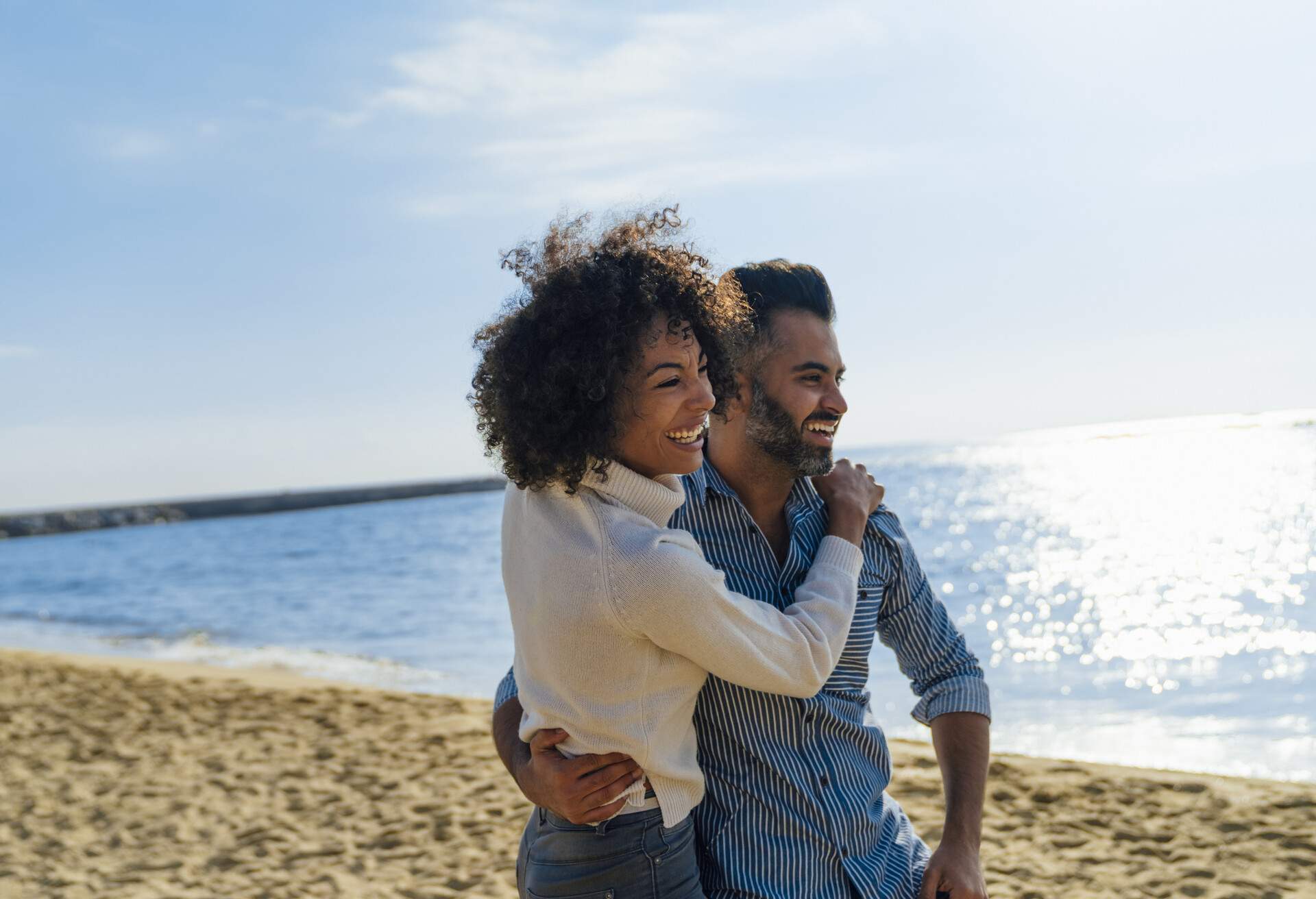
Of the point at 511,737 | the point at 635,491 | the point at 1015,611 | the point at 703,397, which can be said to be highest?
the point at 703,397

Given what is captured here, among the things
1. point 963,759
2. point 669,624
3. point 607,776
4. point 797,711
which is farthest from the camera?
point 963,759

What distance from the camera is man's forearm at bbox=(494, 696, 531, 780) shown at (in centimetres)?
211

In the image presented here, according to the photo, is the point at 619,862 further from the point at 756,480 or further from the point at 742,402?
the point at 742,402

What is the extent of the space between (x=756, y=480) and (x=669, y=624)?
778 millimetres

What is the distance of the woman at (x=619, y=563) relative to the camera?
175cm

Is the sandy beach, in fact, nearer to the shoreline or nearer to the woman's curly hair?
the shoreline

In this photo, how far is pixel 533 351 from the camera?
190 cm

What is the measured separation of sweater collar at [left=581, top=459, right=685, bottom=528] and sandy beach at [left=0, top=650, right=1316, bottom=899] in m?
3.97

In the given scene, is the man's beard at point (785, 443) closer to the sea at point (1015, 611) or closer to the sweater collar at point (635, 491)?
the sweater collar at point (635, 491)

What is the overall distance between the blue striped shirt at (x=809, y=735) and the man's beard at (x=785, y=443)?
0.09 m

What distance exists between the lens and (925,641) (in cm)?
250

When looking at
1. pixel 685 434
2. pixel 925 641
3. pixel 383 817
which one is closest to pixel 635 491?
pixel 685 434

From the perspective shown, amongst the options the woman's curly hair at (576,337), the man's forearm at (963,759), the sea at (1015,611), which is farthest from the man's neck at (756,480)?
the sea at (1015,611)

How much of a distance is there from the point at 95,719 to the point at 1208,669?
10.4 m
